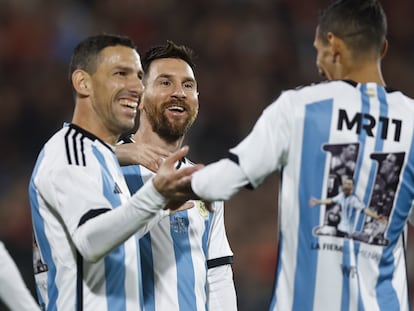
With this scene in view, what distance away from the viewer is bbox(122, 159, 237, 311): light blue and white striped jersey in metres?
4.17

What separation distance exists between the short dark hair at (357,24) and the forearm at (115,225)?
907 millimetres

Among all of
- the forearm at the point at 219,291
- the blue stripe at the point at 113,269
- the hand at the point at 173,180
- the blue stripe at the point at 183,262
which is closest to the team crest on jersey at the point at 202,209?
the blue stripe at the point at 183,262

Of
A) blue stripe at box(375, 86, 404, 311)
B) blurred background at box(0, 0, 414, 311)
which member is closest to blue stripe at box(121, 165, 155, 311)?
blue stripe at box(375, 86, 404, 311)

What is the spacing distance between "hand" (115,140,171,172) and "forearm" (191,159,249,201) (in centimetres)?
69

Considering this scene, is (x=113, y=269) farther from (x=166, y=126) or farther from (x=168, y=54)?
(x=168, y=54)

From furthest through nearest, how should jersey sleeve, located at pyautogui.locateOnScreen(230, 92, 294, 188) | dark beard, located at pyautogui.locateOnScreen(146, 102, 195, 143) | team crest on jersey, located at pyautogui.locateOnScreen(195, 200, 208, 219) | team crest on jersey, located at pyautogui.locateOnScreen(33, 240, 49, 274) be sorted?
dark beard, located at pyautogui.locateOnScreen(146, 102, 195, 143) → team crest on jersey, located at pyautogui.locateOnScreen(195, 200, 208, 219) → team crest on jersey, located at pyautogui.locateOnScreen(33, 240, 49, 274) → jersey sleeve, located at pyautogui.locateOnScreen(230, 92, 294, 188)

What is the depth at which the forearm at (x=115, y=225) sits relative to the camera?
342cm

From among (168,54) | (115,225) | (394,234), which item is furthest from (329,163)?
(168,54)

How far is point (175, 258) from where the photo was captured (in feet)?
13.9

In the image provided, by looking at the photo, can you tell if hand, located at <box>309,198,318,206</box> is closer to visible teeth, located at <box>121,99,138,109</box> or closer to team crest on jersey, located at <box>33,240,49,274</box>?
A: visible teeth, located at <box>121,99,138,109</box>

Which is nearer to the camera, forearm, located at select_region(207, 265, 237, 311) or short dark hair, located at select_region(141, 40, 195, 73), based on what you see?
forearm, located at select_region(207, 265, 237, 311)

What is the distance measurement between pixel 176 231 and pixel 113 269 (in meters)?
0.66

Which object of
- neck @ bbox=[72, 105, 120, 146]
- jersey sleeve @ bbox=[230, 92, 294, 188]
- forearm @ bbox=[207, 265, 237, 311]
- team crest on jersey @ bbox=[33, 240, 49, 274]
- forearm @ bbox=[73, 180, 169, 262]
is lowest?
forearm @ bbox=[207, 265, 237, 311]

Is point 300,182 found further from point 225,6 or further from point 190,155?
point 225,6
